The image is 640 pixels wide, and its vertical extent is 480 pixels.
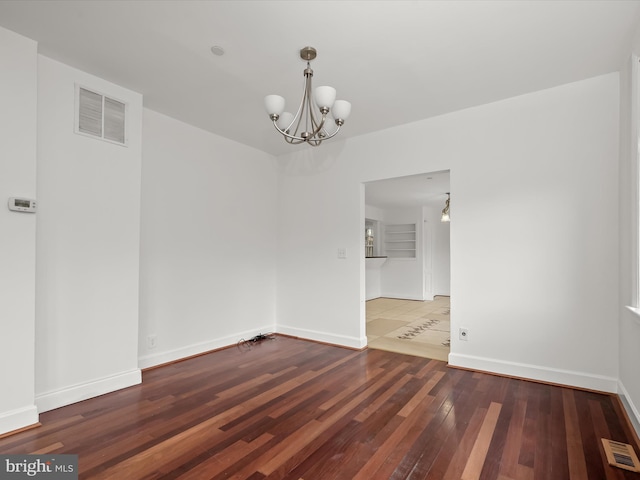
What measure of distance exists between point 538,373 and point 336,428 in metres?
1.98

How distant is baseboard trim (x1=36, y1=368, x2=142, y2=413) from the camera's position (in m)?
2.41

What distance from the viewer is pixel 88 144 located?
269cm

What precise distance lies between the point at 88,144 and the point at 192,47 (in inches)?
47.5

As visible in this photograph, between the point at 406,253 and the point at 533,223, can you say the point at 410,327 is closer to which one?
the point at 533,223

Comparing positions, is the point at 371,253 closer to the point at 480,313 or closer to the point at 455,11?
the point at 480,313

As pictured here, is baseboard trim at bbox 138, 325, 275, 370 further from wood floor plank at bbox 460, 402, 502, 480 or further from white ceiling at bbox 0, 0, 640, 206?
wood floor plank at bbox 460, 402, 502, 480

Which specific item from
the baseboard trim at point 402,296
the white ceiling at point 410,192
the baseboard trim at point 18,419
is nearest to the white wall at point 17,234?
the baseboard trim at point 18,419

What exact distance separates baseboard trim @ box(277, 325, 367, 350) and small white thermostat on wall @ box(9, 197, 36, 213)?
10.5ft

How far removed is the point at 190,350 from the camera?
12.1 feet

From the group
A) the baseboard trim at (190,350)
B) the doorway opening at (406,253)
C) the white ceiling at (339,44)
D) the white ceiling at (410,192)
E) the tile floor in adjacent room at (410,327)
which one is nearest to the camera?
the white ceiling at (339,44)

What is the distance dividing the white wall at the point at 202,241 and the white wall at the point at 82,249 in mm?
383

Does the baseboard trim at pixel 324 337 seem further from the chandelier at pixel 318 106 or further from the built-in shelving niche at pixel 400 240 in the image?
the built-in shelving niche at pixel 400 240

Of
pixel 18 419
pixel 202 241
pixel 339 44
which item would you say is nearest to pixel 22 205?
pixel 18 419

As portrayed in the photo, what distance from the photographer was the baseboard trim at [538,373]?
267 cm
